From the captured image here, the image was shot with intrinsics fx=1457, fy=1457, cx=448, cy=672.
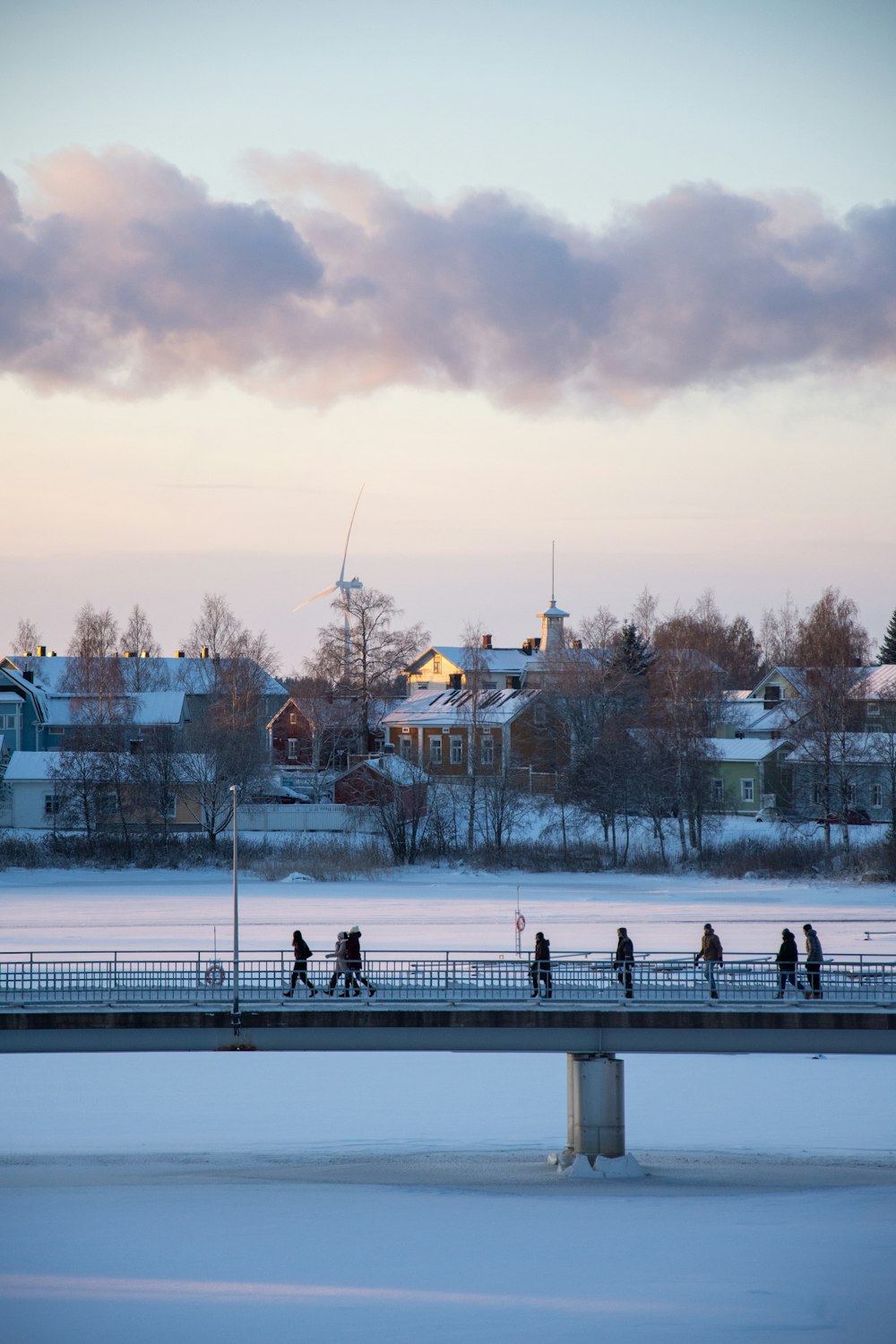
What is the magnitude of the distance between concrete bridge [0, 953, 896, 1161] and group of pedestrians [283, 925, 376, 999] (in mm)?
204

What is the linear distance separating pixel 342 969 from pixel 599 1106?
5.27 meters

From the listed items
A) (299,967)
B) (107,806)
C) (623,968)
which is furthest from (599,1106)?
(107,806)

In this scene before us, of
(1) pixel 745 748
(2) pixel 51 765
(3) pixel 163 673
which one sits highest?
(3) pixel 163 673

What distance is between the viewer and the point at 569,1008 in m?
26.2

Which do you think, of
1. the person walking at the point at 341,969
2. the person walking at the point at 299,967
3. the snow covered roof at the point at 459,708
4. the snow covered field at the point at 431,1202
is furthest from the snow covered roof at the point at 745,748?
the person walking at the point at 299,967

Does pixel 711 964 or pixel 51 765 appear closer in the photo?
pixel 711 964

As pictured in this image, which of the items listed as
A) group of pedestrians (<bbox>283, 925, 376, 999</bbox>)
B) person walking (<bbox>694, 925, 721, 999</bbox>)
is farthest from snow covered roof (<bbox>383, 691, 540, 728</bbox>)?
person walking (<bbox>694, 925, 721, 999</bbox>)

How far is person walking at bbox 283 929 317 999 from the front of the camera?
26.1 metres

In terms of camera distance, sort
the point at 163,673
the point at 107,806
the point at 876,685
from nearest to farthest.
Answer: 1. the point at 107,806
2. the point at 876,685
3. the point at 163,673

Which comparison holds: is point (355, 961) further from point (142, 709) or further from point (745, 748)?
point (142, 709)

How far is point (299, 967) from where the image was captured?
27.2 m

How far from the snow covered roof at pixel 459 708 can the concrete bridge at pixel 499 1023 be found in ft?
193

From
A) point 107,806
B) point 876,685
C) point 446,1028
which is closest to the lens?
point 446,1028

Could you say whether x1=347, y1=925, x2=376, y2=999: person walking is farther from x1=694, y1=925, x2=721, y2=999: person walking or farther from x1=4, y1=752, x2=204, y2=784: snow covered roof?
x1=4, y1=752, x2=204, y2=784: snow covered roof
